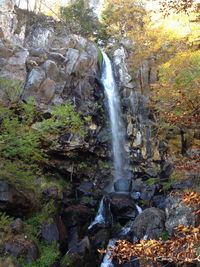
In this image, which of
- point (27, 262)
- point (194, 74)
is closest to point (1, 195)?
point (27, 262)

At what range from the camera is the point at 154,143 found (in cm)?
2059

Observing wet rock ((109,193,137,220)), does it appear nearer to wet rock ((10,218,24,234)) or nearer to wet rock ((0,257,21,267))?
wet rock ((10,218,24,234))

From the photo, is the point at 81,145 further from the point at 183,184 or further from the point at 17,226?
the point at 17,226

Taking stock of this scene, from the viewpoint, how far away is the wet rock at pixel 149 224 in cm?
1177

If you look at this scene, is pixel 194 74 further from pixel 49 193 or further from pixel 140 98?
pixel 49 193

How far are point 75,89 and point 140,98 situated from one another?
502 cm

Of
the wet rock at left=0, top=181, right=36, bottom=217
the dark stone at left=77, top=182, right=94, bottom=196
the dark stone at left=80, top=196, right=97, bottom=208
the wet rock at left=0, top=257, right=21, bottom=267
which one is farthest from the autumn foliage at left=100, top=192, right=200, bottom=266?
the dark stone at left=77, top=182, right=94, bottom=196

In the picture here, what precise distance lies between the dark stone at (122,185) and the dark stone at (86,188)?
149cm

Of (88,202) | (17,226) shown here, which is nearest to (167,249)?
(17,226)

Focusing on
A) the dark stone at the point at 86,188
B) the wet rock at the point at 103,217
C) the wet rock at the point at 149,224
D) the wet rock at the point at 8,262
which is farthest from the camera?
the dark stone at the point at 86,188

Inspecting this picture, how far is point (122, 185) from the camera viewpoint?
1841 centimetres

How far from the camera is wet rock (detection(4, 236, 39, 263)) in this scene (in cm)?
1039

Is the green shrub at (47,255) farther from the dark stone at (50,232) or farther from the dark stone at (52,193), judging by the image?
the dark stone at (52,193)

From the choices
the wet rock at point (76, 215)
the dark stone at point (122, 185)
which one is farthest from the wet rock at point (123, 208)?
the dark stone at point (122, 185)
